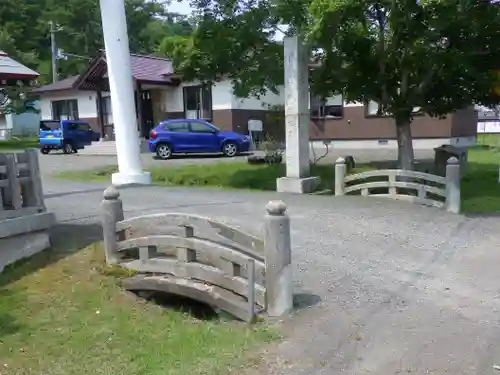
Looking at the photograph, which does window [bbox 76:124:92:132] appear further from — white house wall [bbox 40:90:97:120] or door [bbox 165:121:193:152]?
door [bbox 165:121:193:152]

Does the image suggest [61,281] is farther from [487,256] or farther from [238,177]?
[238,177]

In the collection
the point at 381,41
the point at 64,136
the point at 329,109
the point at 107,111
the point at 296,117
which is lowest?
the point at 64,136

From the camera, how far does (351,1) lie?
1012 centimetres

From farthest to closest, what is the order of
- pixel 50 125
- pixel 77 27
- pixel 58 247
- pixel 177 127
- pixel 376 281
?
pixel 77 27 < pixel 50 125 < pixel 177 127 < pixel 58 247 < pixel 376 281

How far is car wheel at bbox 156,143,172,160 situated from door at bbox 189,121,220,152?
3.55 feet

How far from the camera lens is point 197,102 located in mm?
28797

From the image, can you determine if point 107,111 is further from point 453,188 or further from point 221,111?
point 453,188

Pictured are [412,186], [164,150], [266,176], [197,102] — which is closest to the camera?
[412,186]

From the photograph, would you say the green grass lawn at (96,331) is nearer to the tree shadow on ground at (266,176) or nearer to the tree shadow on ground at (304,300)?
the tree shadow on ground at (304,300)

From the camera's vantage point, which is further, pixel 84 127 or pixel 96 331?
pixel 84 127

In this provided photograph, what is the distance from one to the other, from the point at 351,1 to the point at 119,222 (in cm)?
618

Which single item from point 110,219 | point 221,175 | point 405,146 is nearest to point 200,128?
point 221,175

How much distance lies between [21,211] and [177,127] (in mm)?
15958

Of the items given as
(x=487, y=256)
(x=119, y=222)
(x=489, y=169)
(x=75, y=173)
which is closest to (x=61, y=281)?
(x=119, y=222)
